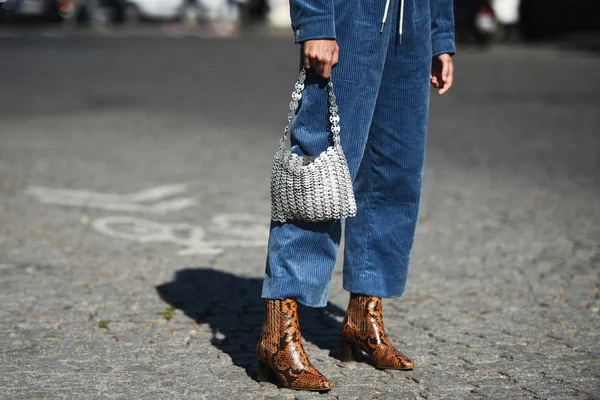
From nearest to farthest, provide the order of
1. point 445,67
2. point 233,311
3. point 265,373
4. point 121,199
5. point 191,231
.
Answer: point 265,373 < point 445,67 < point 233,311 < point 191,231 < point 121,199

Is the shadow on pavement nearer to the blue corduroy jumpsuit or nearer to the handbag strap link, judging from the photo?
the blue corduroy jumpsuit

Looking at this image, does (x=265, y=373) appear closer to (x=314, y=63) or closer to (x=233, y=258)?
(x=314, y=63)

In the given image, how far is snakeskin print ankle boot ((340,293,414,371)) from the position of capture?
12.0ft

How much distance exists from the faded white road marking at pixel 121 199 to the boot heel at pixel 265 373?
132 inches

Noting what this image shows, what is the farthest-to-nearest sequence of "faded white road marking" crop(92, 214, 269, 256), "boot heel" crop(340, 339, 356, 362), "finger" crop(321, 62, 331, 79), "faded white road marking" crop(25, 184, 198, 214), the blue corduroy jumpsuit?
1. "faded white road marking" crop(25, 184, 198, 214)
2. "faded white road marking" crop(92, 214, 269, 256)
3. "boot heel" crop(340, 339, 356, 362)
4. the blue corduroy jumpsuit
5. "finger" crop(321, 62, 331, 79)

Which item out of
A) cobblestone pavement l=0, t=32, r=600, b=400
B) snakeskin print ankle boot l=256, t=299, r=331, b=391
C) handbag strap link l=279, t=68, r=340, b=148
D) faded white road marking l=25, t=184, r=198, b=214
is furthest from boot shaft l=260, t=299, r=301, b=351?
faded white road marking l=25, t=184, r=198, b=214

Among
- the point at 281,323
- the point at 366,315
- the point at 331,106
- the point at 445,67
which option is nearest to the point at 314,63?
the point at 331,106

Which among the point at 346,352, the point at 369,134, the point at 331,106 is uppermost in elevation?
the point at 331,106

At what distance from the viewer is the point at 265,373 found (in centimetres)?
349

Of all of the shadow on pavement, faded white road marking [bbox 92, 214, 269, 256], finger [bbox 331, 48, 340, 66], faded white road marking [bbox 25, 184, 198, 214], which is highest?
finger [bbox 331, 48, 340, 66]

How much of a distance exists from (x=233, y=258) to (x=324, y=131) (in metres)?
2.32

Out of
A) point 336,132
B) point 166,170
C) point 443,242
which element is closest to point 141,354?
point 336,132

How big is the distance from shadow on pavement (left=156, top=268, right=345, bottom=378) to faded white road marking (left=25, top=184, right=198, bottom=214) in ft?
5.42

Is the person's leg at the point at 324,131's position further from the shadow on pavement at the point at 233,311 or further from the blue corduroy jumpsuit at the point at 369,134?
the shadow on pavement at the point at 233,311
